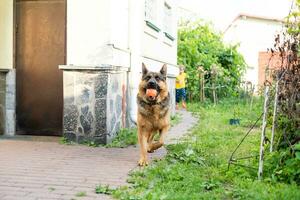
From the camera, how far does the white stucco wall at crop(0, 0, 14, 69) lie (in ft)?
30.4

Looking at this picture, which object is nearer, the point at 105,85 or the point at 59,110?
the point at 105,85

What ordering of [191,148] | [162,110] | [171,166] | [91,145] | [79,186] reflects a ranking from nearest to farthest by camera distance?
[79,186] < [171,166] < [162,110] < [191,148] < [91,145]

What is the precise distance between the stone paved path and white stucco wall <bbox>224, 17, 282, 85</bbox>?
89.5 feet

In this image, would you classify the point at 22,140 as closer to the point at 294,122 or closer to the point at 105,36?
the point at 105,36

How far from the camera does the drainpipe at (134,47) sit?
9.95 metres

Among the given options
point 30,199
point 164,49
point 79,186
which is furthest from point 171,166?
point 164,49

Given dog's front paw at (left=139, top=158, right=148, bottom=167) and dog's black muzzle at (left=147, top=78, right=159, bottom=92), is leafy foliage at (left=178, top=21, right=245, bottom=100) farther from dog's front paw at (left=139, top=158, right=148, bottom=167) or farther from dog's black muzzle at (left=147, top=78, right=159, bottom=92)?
dog's front paw at (left=139, top=158, right=148, bottom=167)

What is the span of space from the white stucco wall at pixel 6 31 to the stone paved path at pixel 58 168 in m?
1.69

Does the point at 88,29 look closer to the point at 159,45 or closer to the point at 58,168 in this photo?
the point at 58,168

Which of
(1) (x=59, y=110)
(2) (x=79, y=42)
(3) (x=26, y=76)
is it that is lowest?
(1) (x=59, y=110)

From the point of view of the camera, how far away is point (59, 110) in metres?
9.37

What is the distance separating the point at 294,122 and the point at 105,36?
3988 millimetres

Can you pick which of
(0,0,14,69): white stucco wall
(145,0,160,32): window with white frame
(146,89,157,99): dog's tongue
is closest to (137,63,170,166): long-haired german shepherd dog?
(146,89,157,99): dog's tongue

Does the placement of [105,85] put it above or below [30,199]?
above
